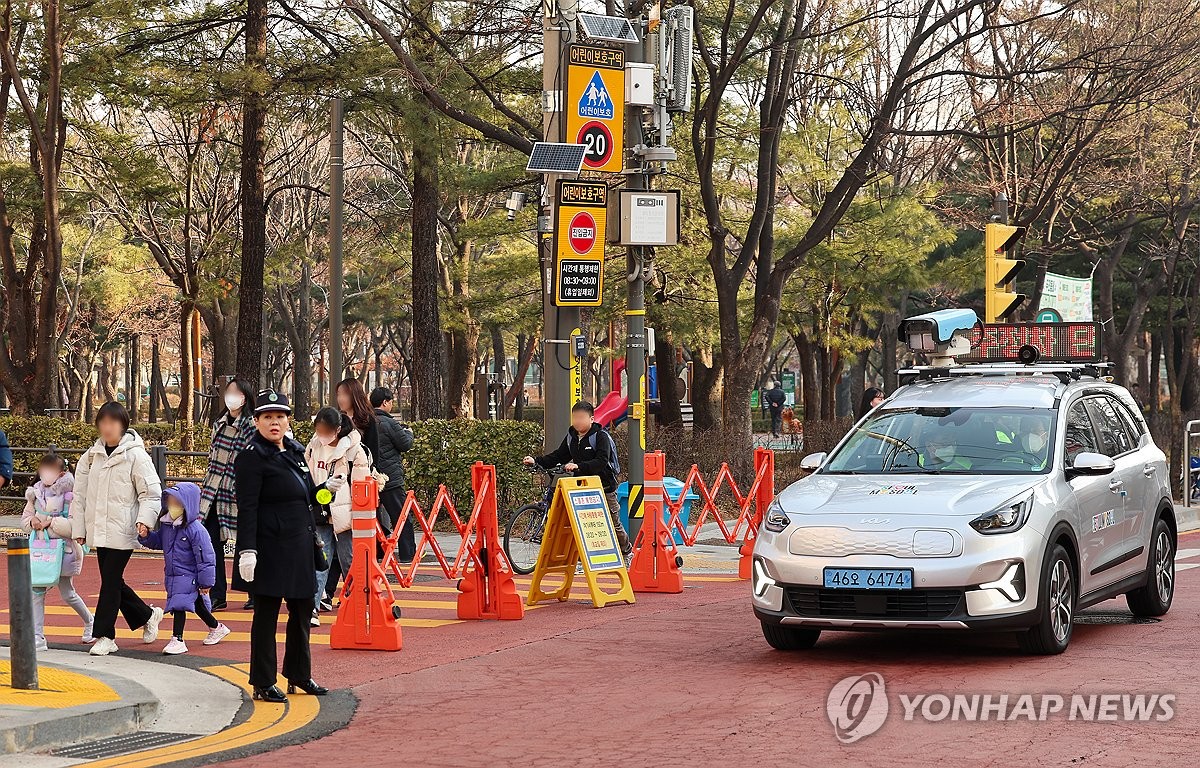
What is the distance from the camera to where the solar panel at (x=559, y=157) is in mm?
16375

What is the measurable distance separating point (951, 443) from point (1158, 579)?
2546 mm

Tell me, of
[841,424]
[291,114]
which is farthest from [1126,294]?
[291,114]

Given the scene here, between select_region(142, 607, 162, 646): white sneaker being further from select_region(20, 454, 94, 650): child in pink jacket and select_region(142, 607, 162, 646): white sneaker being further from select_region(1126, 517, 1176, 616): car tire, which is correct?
select_region(1126, 517, 1176, 616): car tire

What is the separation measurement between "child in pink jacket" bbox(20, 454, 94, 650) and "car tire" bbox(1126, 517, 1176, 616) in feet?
26.8

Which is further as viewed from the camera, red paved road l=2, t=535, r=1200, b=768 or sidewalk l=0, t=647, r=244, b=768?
sidewalk l=0, t=647, r=244, b=768

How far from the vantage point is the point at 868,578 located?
9.12 m

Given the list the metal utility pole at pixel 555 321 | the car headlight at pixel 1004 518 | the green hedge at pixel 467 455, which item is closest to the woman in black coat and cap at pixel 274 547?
the car headlight at pixel 1004 518

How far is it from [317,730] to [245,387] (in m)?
4.84

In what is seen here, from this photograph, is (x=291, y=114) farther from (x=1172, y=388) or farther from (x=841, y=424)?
(x=1172, y=388)

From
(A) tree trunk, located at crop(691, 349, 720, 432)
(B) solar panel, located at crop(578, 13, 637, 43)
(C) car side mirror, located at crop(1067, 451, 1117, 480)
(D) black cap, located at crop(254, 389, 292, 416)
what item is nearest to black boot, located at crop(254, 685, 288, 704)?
(D) black cap, located at crop(254, 389, 292, 416)

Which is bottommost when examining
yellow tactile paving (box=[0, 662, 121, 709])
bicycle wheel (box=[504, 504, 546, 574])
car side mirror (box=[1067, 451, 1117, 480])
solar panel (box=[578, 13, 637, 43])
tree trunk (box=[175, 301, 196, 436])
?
yellow tactile paving (box=[0, 662, 121, 709])

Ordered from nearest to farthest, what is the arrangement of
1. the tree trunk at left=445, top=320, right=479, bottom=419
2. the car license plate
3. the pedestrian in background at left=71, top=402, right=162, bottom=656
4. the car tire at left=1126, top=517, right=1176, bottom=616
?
the car license plate → the pedestrian in background at left=71, top=402, right=162, bottom=656 → the car tire at left=1126, top=517, right=1176, bottom=616 → the tree trunk at left=445, top=320, right=479, bottom=419

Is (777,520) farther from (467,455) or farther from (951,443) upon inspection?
(467,455)

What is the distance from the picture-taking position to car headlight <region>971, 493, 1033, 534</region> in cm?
921
